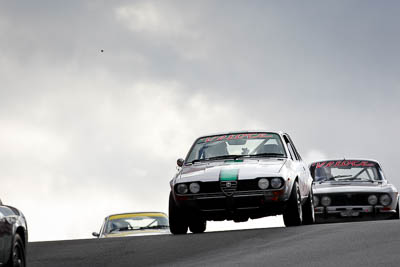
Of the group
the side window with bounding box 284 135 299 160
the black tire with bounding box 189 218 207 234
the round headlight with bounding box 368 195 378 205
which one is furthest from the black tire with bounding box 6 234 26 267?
the round headlight with bounding box 368 195 378 205

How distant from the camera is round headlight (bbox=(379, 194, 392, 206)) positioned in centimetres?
1831

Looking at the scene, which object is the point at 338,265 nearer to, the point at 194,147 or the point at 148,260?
the point at 148,260

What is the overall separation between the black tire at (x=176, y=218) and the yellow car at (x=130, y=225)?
3530 mm

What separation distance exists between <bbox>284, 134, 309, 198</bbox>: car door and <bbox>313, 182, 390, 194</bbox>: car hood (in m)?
2.53

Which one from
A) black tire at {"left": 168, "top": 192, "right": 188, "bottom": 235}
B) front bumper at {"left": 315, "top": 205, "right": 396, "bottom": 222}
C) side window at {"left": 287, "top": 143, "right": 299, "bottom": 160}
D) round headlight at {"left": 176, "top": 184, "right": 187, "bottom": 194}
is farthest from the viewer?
front bumper at {"left": 315, "top": 205, "right": 396, "bottom": 222}

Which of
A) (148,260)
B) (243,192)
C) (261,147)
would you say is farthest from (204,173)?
(148,260)

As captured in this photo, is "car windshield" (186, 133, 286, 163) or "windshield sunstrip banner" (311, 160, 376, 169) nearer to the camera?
"car windshield" (186, 133, 286, 163)

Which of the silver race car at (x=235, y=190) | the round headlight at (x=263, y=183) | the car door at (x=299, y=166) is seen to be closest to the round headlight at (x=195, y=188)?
the silver race car at (x=235, y=190)

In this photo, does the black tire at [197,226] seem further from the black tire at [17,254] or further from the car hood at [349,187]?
the black tire at [17,254]

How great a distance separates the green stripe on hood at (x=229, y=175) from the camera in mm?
13297

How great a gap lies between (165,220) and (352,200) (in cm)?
396

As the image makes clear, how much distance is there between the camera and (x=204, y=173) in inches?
533

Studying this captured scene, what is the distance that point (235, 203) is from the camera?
13.4 meters

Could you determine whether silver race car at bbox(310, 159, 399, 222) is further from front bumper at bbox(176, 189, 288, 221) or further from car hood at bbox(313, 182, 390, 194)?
front bumper at bbox(176, 189, 288, 221)
